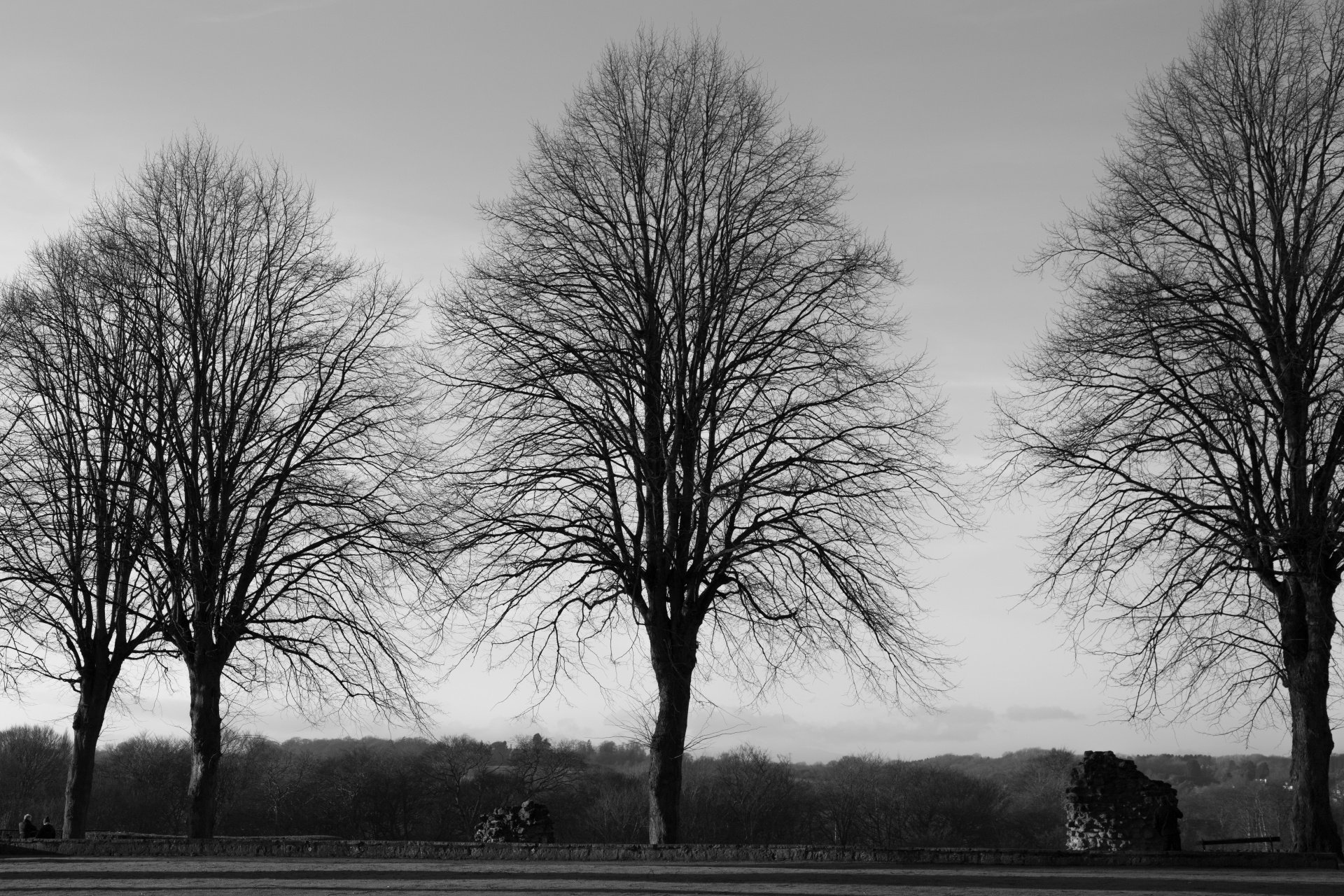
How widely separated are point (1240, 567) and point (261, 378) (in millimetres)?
16636

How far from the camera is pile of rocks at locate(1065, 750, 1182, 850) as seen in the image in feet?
64.5

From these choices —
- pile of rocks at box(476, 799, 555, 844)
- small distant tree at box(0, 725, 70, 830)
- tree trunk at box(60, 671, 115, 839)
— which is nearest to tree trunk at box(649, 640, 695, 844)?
pile of rocks at box(476, 799, 555, 844)

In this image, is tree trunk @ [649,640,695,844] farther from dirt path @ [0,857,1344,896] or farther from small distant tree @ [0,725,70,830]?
small distant tree @ [0,725,70,830]

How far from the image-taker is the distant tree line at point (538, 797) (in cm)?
5697

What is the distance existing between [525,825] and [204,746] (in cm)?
559

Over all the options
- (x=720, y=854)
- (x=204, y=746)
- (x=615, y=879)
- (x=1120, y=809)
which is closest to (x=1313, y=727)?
(x=1120, y=809)

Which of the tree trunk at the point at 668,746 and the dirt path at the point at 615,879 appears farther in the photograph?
the tree trunk at the point at 668,746

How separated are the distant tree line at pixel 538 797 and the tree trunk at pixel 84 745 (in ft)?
Answer: 88.9

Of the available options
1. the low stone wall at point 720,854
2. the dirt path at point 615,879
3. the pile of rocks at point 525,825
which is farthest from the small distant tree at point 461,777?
the dirt path at point 615,879

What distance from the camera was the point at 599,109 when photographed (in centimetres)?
1878

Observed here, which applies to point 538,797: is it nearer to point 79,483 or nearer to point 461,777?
point 461,777

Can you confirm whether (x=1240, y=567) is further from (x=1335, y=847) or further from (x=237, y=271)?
(x=237, y=271)

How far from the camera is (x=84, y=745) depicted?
79.2 feet

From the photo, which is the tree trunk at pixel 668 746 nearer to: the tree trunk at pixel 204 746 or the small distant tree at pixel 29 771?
the tree trunk at pixel 204 746
